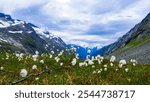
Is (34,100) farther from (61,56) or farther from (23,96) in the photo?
(61,56)

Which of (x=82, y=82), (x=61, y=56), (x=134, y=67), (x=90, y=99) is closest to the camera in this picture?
(x=90, y=99)

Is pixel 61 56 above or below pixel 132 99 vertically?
above

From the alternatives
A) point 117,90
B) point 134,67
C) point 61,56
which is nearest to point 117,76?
point 134,67

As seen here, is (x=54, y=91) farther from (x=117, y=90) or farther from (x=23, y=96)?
(x=117, y=90)

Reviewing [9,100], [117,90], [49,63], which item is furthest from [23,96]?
[49,63]

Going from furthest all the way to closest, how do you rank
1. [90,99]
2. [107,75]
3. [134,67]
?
[134,67]
[107,75]
[90,99]

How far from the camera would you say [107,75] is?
15.4m

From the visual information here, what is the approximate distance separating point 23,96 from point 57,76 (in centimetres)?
584

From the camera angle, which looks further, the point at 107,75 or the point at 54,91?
the point at 107,75

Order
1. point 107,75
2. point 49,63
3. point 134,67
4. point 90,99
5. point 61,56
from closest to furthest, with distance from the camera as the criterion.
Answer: point 90,99
point 107,75
point 134,67
point 49,63
point 61,56

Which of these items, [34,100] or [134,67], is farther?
[134,67]

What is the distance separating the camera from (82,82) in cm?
1437

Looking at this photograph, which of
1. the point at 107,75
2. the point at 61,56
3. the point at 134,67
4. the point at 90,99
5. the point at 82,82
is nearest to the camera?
the point at 90,99

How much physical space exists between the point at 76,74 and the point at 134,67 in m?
2.93
